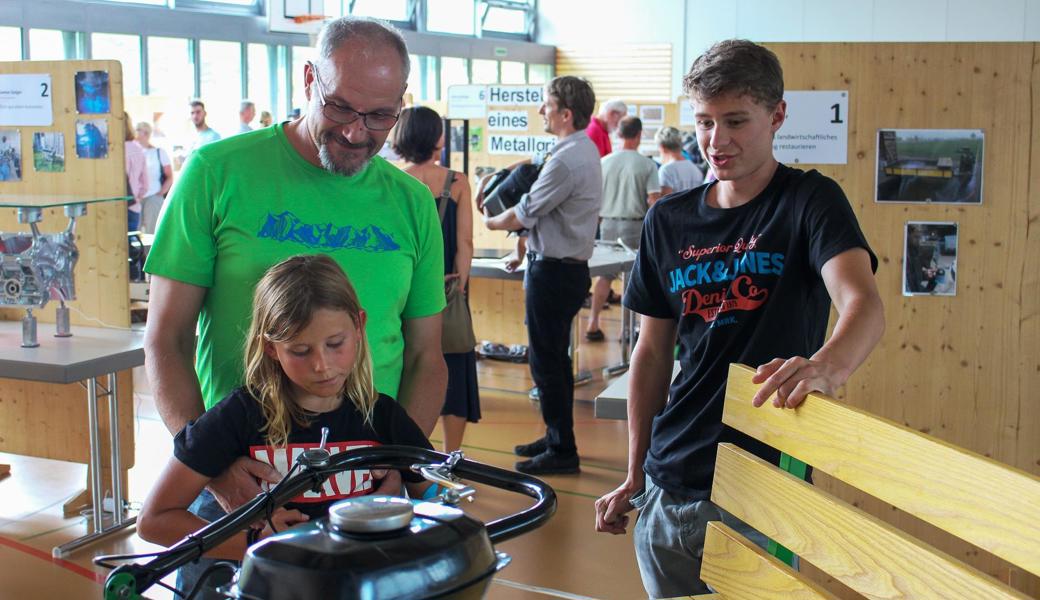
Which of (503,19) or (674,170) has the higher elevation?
(503,19)

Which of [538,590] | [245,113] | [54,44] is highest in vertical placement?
[54,44]

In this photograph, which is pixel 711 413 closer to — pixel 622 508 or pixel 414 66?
A: pixel 622 508

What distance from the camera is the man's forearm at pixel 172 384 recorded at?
1858 millimetres

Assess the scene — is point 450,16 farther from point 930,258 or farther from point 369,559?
point 369,559

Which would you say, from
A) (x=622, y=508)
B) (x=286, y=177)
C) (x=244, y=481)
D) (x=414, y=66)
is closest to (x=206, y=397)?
(x=244, y=481)

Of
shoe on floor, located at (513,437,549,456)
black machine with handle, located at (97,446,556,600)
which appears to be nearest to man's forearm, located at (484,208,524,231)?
shoe on floor, located at (513,437,549,456)

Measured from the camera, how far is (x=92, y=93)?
4430mm

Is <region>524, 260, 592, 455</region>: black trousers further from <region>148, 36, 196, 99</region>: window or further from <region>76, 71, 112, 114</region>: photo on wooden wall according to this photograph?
<region>148, 36, 196, 99</region>: window

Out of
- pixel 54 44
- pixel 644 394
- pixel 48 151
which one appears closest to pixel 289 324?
pixel 644 394

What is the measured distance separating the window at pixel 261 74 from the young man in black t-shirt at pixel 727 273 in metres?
13.5

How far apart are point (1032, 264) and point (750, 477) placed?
2.53m

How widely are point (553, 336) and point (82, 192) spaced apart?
7.01 feet

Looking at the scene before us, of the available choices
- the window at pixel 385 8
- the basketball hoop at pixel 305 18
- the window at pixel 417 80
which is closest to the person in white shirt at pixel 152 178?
the basketball hoop at pixel 305 18

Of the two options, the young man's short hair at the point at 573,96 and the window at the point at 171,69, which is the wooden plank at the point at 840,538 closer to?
the young man's short hair at the point at 573,96
